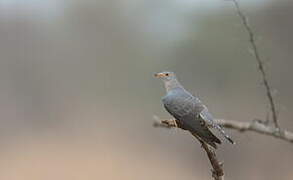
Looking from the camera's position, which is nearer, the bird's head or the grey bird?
the grey bird

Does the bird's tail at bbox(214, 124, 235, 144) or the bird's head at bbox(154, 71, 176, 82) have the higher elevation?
the bird's head at bbox(154, 71, 176, 82)

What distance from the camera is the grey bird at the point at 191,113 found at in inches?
142

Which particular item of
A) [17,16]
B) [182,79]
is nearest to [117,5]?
[17,16]

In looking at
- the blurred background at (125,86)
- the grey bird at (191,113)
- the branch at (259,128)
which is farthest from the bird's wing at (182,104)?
the blurred background at (125,86)

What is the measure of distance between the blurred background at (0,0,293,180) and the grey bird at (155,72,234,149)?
4748 mm

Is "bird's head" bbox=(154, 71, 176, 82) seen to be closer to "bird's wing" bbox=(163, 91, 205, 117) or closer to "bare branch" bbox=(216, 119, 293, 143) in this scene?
"bird's wing" bbox=(163, 91, 205, 117)

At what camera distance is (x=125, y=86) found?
19.7 m

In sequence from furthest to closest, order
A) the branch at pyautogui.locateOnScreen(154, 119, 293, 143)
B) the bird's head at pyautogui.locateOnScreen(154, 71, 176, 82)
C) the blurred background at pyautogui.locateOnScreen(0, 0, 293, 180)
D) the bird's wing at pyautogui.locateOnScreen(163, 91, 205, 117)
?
the blurred background at pyautogui.locateOnScreen(0, 0, 293, 180) → the bird's head at pyautogui.locateOnScreen(154, 71, 176, 82) → the bird's wing at pyautogui.locateOnScreen(163, 91, 205, 117) → the branch at pyautogui.locateOnScreen(154, 119, 293, 143)

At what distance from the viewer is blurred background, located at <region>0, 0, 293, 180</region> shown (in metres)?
13.3

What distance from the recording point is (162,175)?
12781 mm

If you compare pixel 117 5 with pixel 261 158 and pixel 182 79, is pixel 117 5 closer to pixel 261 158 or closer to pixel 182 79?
pixel 182 79

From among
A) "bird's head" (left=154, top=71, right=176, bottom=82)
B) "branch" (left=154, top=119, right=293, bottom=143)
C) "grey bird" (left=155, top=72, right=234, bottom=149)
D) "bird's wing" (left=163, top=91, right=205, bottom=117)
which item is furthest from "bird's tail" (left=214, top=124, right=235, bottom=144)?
"bird's head" (left=154, top=71, right=176, bottom=82)

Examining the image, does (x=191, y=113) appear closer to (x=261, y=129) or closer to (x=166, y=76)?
(x=166, y=76)

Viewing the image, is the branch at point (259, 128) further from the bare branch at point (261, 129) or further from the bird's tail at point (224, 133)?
the bird's tail at point (224, 133)
